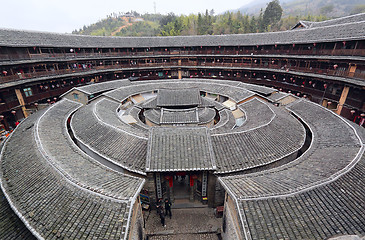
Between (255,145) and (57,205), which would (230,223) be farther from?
(57,205)

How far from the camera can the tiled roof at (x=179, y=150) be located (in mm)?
13508

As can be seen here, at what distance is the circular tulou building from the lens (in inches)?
340

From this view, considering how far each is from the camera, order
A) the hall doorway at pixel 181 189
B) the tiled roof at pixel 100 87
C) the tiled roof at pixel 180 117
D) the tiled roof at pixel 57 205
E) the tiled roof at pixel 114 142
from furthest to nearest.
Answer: the tiled roof at pixel 100 87
the tiled roof at pixel 180 117
the hall doorway at pixel 181 189
the tiled roof at pixel 114 142
the tiled roof at pixel 57 205

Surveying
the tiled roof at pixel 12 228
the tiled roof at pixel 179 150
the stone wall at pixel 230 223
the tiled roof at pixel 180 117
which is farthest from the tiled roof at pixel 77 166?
the tiled roof at pixel 180 117

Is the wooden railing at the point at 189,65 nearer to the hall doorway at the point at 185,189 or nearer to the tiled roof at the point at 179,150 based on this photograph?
the tiled roof at the point at 179,150

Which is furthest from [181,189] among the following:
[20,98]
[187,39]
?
[187,39]

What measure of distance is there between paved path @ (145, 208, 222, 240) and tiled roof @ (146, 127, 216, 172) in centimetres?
471

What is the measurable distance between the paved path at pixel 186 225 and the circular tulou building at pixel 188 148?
0.88m

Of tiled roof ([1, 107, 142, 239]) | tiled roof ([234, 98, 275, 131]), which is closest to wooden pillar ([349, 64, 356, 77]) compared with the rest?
tiled roof ([234, 98, 275, 131])

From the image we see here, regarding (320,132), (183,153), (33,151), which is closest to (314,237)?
(183,153)

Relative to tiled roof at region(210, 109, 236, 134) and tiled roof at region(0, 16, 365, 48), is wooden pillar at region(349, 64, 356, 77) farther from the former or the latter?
tiled roof at region(210, 109, 236, 134)

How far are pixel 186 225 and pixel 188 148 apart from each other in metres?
6.06

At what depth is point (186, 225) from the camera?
46.5 feet

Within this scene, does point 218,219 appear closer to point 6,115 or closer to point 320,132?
point 320,132
